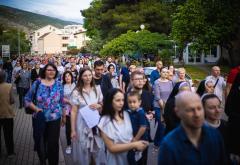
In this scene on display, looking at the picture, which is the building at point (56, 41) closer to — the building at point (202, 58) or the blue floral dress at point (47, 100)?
the building at point (202, 58)

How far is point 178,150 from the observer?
2.95 metres

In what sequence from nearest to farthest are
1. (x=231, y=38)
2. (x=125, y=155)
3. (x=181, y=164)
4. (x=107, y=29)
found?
(x=181, y=164)
(x=125, y=155)
(x=231, y=38)
(x=107, y=29)

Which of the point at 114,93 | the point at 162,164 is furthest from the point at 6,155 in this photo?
the point at 162,164

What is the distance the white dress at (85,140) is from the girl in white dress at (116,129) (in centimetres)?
101

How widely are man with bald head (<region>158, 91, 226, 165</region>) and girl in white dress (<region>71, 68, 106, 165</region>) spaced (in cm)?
267

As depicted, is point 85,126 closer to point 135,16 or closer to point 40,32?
point 135,16

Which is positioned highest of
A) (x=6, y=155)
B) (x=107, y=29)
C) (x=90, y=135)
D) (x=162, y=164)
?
(x=107, y=29)

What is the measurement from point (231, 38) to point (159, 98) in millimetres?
26715

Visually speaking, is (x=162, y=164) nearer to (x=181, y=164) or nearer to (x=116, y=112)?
(x=181, y=164)

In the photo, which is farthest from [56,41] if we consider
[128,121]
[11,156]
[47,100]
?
[128,121]

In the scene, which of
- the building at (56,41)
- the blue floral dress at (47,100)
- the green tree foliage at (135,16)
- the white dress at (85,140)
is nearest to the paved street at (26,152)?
the blue floral dress at (47,100)

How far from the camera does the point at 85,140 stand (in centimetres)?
588

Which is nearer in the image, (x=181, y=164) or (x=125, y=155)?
(x=181, y=164)

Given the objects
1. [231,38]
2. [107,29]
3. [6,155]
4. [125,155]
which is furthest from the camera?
[107,29]
